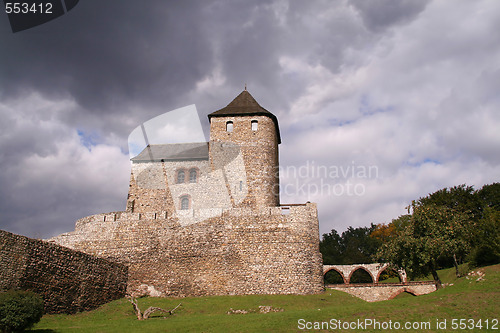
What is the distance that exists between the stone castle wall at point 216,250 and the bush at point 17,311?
1013 centimetres

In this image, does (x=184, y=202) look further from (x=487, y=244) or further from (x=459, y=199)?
(x=459, y=199)

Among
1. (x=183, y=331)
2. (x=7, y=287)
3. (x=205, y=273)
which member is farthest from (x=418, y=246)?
(x=7, y=287)

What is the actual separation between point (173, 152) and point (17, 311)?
23522 mm

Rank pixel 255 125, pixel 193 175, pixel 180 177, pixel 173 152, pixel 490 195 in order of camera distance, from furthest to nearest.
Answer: pixel 490 195 → pixel 173 152 → pixel 180 177 → pixel 193 175 → pixel 255 125

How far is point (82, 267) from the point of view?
66.2 ft

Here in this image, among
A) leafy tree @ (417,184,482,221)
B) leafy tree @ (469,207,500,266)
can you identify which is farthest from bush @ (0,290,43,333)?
leafy tree @ (417,184,482,221)

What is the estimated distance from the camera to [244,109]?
32.1 metres

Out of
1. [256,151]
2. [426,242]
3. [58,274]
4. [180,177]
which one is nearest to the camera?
[58,274]

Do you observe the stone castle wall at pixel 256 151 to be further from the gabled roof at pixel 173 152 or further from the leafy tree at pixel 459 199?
the leafy tree at pixel 459 199

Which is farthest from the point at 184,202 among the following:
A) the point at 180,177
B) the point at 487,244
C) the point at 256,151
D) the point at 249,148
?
the point at 487,244

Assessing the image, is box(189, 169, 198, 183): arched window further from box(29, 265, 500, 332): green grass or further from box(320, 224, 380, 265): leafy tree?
box(320, 224, 380, 265): leafy tree

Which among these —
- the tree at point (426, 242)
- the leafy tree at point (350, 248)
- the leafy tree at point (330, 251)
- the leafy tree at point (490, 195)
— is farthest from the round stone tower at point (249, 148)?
the leafy tree at point (330, 251)

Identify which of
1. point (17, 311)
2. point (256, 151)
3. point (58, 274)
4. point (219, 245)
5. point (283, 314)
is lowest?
point (283, 314)

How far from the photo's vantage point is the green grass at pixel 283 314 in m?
14.1
